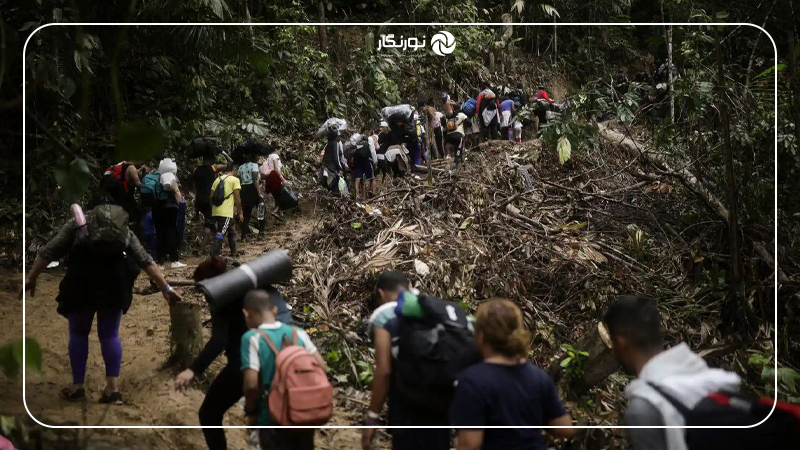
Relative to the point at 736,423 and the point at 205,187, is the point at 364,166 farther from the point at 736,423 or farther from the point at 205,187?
the point at 736,423

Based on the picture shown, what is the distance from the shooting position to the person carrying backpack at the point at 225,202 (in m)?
6.33

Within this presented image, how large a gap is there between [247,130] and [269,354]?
2.96 metres

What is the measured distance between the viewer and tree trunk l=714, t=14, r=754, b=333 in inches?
223

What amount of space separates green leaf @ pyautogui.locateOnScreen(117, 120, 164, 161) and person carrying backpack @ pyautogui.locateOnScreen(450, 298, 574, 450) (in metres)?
1.53

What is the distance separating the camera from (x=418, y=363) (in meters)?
3.22

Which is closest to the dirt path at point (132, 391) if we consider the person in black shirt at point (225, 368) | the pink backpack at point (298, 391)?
the person in black shirt at point (225, 368)

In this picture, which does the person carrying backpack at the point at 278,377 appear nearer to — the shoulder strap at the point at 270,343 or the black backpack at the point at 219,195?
the shoulder strap at the point at 270,343

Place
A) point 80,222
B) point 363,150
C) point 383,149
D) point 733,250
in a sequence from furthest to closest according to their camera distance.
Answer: point 363,150, point 383,149, point 733,250, point 80,222

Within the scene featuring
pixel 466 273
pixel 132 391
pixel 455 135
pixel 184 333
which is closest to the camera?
pixel 132 391

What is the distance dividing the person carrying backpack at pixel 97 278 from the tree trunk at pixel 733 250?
4270 millimetres

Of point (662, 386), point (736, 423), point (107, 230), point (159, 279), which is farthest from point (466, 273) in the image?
point (736, 423)

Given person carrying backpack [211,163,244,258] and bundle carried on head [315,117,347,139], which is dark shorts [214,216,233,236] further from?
bundle carried on head [315,117,347,139]

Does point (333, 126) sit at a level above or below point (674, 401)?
above

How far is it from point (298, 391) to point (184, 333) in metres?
1.87
